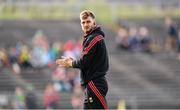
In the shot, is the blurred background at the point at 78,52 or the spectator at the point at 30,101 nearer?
the spectator at the point at 30,101

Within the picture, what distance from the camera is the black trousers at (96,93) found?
10031mm

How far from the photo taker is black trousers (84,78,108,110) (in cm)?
1003

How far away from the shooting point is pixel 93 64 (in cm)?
1005

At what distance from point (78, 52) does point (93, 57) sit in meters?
21.6

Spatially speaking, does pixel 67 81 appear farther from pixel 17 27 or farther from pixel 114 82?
pixel 17 27

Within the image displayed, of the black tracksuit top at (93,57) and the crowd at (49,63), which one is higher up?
the black tracksuit top at (93,57)

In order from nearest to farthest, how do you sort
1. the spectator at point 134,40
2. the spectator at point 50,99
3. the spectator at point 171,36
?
the spectator at point 50,99 < the spectator at point 134,40 < the spectator at point 171,36

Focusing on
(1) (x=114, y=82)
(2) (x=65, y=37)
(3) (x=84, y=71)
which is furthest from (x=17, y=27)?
(3) (x=84, y=71)

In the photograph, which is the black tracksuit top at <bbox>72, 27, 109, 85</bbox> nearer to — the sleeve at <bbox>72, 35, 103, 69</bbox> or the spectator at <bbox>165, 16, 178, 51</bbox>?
the sleeve at <bbox>72, 35, 103, 69</bbox>

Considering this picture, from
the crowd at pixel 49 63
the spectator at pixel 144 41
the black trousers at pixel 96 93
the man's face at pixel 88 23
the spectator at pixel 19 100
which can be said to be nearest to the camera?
the man's face at pixel 88 23

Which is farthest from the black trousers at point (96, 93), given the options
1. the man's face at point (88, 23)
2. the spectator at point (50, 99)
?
the spectator at point (50, 99)

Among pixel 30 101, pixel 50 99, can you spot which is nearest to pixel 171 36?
pixel 50 99

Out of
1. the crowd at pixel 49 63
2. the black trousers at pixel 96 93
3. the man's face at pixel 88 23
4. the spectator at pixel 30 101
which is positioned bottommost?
the spectator at pixel 30 101

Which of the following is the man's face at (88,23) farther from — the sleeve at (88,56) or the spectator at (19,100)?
the spectator at (19,100)
